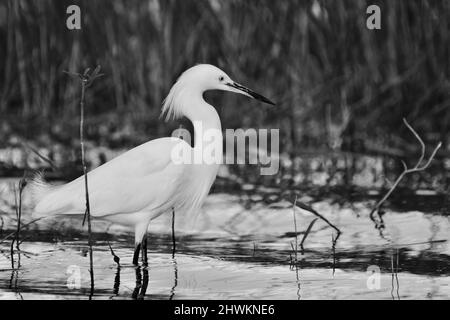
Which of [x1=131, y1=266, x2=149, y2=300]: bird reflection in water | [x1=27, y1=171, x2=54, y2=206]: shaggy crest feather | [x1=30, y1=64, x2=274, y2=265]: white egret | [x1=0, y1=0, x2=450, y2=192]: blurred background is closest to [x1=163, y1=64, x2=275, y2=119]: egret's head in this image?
[x1=30, y1=64, x2=274, y2=265]: white egret

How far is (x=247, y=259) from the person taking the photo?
19.1 feet

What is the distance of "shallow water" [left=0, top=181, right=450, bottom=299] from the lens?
507 centimetres

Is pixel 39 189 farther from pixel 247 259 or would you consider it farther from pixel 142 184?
pixel 247 259

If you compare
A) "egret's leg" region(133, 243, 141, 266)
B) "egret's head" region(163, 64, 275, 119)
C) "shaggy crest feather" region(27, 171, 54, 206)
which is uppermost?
"egret's head" region(163, 64, 275, 119)

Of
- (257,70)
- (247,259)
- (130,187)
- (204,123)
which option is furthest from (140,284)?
(257,70)

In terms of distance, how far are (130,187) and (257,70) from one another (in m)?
4.16

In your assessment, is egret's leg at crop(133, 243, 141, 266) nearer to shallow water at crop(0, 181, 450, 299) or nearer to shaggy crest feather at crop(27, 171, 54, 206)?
shallow water at crop(0, 181, 450, 299)

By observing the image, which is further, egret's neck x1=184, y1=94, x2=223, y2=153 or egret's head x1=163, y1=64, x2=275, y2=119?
egret's head x1=163, y1=64, x2=275, y2=119

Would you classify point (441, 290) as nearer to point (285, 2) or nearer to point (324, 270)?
point (324, 270)

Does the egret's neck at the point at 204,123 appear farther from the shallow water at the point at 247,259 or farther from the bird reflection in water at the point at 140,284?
the bird reflection in water at the point at 140,284

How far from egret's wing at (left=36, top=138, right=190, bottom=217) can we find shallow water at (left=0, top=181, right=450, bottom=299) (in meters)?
0.30

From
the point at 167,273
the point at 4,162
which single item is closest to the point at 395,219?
the point at 167,273

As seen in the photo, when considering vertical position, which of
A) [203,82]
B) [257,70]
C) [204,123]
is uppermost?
[257,70]

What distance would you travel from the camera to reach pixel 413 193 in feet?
25.7
